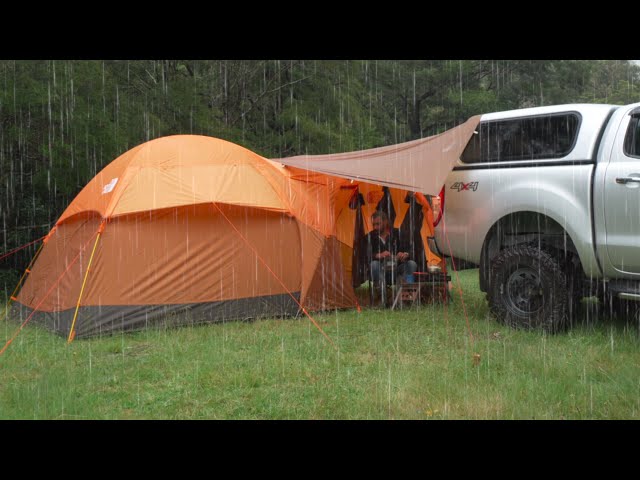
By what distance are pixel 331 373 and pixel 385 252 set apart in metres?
3.75

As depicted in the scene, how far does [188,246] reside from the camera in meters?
8.00

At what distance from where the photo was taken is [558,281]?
662 centimetres

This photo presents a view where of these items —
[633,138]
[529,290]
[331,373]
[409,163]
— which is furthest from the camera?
[409,163]

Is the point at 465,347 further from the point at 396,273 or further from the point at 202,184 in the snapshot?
the point at 202,184

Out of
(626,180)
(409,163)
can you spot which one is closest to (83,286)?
(409,163)

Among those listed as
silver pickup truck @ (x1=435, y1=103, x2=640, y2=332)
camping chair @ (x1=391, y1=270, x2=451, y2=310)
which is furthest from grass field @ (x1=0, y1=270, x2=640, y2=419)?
camping chair @ (x1=391, y1=270, x2=451, y2=310)

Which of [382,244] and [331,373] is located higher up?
[382,244]

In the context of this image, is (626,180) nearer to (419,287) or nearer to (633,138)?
(633,138)

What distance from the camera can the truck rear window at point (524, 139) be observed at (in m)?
6.80

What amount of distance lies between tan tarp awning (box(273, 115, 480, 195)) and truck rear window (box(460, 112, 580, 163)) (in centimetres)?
22

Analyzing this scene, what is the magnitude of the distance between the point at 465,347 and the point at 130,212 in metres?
4.19

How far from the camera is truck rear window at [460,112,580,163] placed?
22.3 ft

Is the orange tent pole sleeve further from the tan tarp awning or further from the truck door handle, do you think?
the truck door handle

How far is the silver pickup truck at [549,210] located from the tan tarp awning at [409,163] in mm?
251
